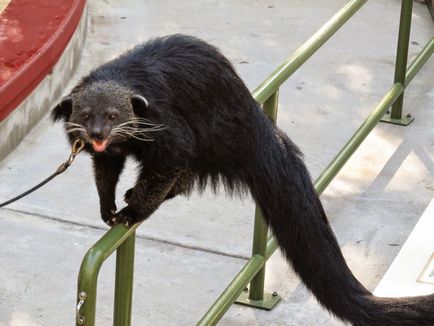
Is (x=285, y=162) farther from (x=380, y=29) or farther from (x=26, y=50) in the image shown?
(x=380, y=29)

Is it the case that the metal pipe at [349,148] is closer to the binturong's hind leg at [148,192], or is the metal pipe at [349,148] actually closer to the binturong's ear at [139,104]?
the binturong's hind leg at [148,192]

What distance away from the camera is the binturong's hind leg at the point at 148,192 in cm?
323

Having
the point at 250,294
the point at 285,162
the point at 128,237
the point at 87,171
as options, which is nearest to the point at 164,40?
the point at 285,162

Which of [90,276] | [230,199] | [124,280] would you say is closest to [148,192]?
[124,280]

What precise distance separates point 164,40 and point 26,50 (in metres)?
2.25

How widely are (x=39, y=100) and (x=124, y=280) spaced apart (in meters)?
2.94

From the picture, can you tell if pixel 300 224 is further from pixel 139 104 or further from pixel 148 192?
pixel 139 104

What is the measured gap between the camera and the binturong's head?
3.19 metres

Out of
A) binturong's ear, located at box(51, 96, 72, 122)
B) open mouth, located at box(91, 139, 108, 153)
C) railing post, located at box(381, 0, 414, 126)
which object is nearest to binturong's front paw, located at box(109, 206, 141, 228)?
open mouth, located at box(91, 139, 108, 153)

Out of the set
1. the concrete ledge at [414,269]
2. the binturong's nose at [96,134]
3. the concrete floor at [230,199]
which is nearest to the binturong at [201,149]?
the binturong's nose at [96,134]

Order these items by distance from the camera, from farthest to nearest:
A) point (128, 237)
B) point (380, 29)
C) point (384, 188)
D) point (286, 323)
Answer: point (380, 29) < point (384, 188) < point (286, 323) < point (128, 237)

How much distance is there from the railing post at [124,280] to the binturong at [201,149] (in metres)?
0.14

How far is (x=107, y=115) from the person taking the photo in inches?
127

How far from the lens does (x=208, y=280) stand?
185 inches
